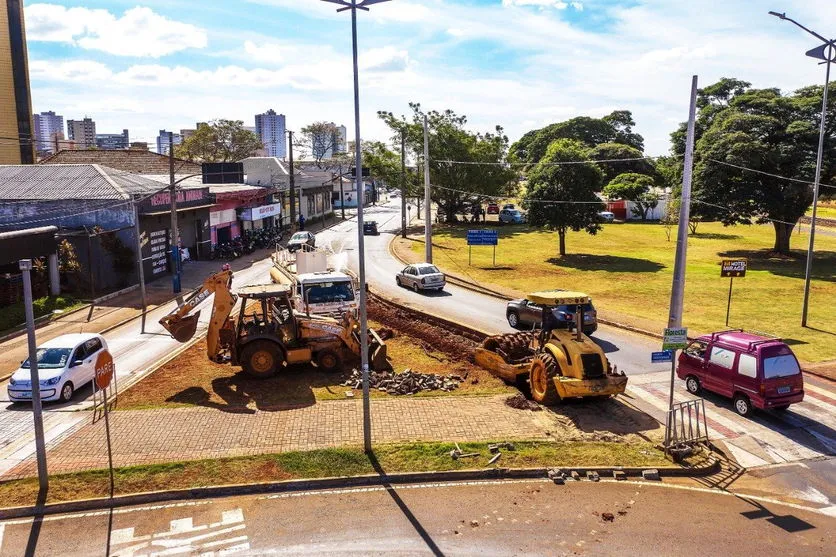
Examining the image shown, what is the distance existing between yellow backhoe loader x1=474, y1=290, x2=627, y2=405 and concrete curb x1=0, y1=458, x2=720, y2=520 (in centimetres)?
291

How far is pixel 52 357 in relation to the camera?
1803cm

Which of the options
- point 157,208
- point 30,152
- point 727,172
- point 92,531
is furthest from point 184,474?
point 30,152

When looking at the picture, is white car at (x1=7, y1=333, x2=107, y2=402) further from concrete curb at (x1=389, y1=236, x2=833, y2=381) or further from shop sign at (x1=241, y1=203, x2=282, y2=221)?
shop sign at (x1=241, y1=203, x2=282, y2=221)

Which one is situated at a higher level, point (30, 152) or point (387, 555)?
point (30, 152)

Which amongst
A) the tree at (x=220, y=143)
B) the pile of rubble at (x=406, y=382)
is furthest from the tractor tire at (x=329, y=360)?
the tree at (x=220, y=143)

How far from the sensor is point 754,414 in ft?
53.5

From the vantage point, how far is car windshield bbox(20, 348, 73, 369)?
17844 millimetres

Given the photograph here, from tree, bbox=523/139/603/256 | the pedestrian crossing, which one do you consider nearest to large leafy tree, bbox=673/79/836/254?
tree, bbox=523/139/603/256

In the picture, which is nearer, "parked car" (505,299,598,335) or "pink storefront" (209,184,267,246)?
"parked car" (505,299,598,335)

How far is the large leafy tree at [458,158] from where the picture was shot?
207 ft

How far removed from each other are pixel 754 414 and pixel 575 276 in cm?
2223

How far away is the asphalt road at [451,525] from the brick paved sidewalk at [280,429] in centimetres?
200

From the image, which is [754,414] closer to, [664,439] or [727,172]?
[664,439]

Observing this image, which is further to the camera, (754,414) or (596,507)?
(754,414)
